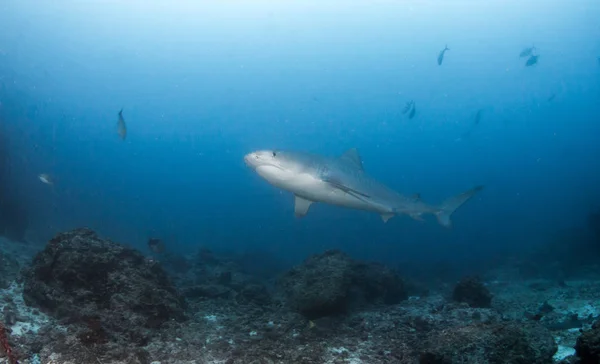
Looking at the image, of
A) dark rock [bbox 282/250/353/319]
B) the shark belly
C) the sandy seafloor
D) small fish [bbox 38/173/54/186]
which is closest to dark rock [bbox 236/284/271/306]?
the sandy seafloor

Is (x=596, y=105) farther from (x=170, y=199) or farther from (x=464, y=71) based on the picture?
(x=170, y=199)

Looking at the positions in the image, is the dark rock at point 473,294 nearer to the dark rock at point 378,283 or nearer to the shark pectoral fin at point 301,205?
the dark rock at point 378,283

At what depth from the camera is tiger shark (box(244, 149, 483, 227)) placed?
6.36 meters

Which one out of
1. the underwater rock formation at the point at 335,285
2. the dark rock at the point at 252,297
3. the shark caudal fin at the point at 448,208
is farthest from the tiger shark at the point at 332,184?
the dark rock at the point at 252,297

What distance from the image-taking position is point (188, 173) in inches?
6772

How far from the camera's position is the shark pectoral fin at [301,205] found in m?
8.27

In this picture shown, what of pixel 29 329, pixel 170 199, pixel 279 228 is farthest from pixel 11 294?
pixel 170 199

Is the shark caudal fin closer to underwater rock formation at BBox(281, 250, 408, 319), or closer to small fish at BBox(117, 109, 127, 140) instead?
underwater rock formation at BBox(281, 250, 408, 319)

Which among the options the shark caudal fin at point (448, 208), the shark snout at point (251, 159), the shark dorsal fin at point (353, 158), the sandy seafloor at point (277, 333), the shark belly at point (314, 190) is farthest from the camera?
the shark caudal fin at point (448, 208)

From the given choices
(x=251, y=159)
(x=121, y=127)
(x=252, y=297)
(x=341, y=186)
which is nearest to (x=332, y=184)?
(x=341, y=186)

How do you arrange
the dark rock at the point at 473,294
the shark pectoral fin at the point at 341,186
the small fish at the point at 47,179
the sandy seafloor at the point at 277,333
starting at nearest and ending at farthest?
the sandy seafloor at the point at 277,333 → the shark pectoral fin at the point at 341,186 → the dark rock at the point at 473,294 → the small fish at the point at 47,179

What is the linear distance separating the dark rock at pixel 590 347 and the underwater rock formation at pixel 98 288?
18.1 ft

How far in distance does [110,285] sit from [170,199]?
13728 cm

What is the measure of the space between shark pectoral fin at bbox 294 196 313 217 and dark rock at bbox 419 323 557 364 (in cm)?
453
